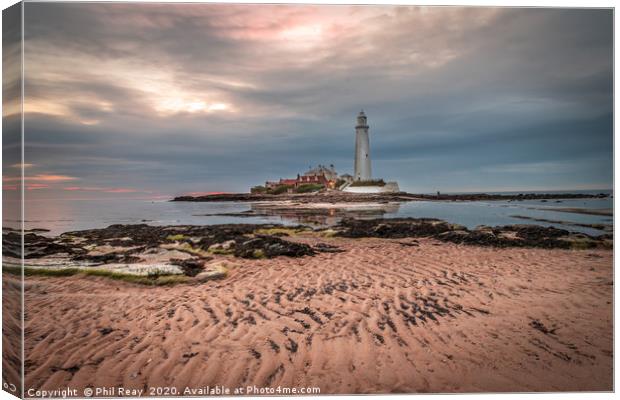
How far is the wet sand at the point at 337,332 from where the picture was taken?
2.31 m

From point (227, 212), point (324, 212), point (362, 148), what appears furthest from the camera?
point (324, 212)

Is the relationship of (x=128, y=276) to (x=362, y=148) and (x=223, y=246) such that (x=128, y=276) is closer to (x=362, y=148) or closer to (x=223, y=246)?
(x=223, y=246)

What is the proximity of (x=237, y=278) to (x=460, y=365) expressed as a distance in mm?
2450

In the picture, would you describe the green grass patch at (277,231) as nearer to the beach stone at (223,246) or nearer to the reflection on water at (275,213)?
the reflection on water at (275,213)

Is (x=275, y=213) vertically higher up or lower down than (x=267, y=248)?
higher up

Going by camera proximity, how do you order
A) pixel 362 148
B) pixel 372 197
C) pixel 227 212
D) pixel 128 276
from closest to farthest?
pixel 128 276, pixel 362 148, pixel 227 212, pixel 372 197

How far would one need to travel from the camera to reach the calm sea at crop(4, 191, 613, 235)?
296 cm

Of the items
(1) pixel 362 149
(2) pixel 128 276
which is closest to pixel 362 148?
(1) pixel 362 149

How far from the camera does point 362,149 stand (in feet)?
13.6

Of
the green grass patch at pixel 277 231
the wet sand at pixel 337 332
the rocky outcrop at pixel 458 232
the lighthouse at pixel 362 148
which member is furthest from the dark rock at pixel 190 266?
the lighthouse at pixel 362 148

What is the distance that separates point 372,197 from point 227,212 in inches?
97.4

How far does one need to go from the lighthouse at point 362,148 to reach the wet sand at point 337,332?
5.29 ft

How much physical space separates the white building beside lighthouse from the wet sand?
161 centimetres

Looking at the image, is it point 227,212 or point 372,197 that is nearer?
point 227,212
